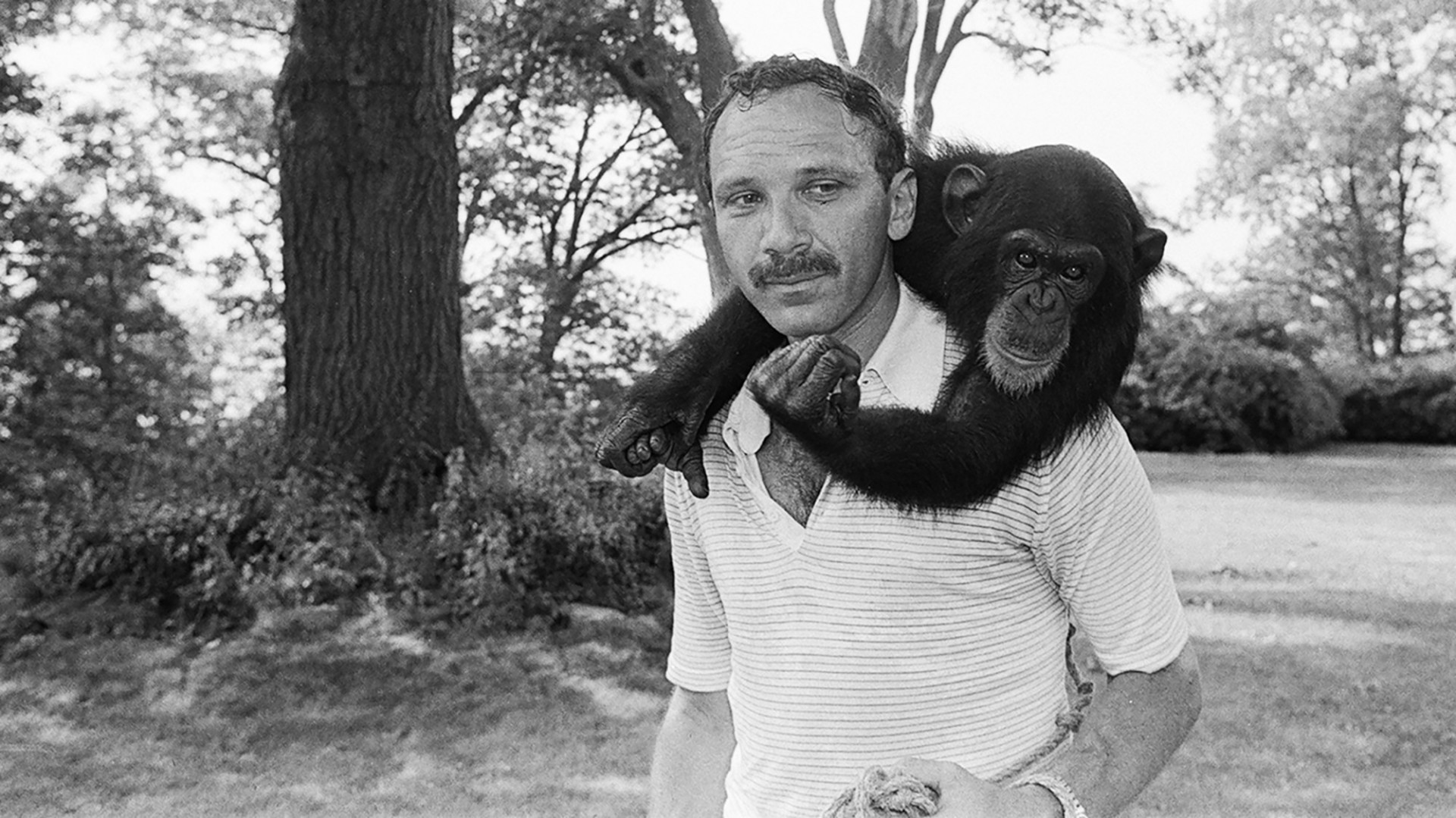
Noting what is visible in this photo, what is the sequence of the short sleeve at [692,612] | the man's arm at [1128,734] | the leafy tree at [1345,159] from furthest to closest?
the leafy tree at [1345,159]
the short sleeve at [692,612]
the man's arm at [1128,734]

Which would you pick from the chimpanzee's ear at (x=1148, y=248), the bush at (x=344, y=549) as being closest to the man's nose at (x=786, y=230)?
the chimpanzee's ear at (x=1148, y=248)

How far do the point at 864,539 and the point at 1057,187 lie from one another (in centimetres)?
89

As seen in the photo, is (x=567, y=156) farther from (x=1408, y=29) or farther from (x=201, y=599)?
(x=1408, y=29)

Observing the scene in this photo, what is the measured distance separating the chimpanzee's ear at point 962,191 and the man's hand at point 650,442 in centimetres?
56

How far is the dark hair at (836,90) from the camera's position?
1842mm

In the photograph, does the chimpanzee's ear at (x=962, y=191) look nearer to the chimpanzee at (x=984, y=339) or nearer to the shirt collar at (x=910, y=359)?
the chimpanzee at (x=984, y=339)

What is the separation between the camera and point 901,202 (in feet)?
6.28

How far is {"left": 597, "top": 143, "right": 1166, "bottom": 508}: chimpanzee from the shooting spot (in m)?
1.88

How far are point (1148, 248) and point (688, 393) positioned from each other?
33.5 inches

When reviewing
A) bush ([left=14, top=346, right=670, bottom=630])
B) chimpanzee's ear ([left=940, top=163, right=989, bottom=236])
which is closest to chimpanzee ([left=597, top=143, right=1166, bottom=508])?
chimpanzee's ear ([left=940, top=163, right=989, bottom=236])

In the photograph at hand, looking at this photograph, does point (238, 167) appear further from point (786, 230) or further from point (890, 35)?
point (786, 230)

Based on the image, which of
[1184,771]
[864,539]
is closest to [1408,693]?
[1184,771]

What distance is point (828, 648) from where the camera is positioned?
1761 mm

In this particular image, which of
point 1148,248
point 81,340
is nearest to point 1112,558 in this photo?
point 1148,248
